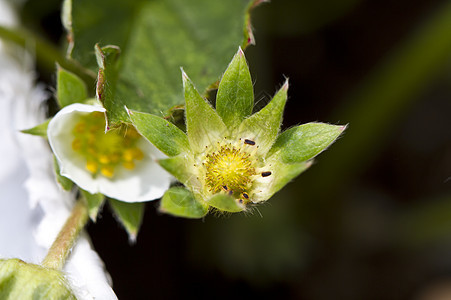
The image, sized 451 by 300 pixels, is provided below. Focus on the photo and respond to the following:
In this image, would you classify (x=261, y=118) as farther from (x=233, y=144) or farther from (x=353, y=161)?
(x=353, y=161)

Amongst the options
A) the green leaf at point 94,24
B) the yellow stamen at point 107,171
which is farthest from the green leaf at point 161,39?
the yellow stamen at point 107,171

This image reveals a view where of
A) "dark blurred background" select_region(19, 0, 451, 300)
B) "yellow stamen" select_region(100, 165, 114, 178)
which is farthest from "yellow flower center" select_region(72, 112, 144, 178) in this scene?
"dark blurred background" select_region(19, 0, 451, 300)

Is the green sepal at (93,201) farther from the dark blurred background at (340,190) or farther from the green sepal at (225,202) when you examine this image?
Result: the dark blurred background at (340,190)

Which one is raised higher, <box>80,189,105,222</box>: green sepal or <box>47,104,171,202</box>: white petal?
<box>47,104,171,202</box>: white petal

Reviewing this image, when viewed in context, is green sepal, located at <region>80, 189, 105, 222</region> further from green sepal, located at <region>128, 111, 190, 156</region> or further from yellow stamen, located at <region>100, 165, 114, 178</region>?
green sepal, located at <region>128, 111, 190, 156</region>

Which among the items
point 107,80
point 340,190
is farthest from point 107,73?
point 340,190

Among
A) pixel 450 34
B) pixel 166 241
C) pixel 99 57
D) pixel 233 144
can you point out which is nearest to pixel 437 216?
pixel 450 34
